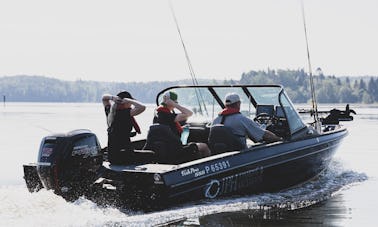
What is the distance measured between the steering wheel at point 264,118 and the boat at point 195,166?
0.06ft

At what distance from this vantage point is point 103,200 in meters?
6.96

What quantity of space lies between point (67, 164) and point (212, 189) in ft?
6.46

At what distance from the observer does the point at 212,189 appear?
24.2 ft

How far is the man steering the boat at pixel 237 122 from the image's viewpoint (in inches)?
325

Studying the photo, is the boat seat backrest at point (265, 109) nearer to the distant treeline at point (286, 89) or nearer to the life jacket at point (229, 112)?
the life jacket at point (229, 112)

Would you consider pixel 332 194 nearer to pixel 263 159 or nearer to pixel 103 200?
pixel 263 159

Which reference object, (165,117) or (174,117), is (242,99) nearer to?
(174,117)

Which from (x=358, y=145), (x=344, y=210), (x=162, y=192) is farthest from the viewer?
(x=358, y=145)

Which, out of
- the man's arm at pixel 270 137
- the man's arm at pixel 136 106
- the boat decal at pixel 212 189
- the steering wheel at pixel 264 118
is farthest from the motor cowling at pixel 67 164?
the steering wheel at pixel 264 118

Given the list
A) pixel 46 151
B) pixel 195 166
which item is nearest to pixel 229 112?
pixel 195 166

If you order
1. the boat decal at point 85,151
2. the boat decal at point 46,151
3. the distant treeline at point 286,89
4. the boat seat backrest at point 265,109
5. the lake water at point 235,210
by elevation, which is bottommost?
the distant treeline at point 286,89

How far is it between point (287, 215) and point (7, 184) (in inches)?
204

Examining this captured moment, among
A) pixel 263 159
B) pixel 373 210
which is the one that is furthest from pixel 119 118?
pixel 373 210

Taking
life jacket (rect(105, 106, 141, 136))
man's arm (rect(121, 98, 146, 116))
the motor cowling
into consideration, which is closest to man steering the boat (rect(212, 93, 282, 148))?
man's arm (rect(121, 98, 146, 116))
